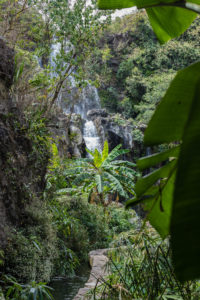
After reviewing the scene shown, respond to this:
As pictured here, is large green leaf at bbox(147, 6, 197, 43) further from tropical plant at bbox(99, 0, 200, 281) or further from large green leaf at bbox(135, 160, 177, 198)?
large green leaf at bbox(135, 160, 177, 198)

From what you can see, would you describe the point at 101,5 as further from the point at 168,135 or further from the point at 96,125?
the point at 96,125

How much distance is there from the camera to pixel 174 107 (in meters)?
0.45

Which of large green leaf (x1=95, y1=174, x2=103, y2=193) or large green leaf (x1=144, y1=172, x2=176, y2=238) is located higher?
large green leaf (x1=144, y1=172, x2=176, y2=238)

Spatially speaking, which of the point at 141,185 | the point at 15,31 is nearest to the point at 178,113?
the point at 141,185

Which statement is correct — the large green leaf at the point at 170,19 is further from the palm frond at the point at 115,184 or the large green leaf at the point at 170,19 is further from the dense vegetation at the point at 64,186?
the palm frond at the point at 115,184

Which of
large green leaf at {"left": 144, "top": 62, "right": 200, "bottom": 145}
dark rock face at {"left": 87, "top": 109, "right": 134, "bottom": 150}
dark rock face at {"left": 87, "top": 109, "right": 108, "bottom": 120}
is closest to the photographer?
large green leaf at {"left": 144, "top": 62, "right": 200, "bottom": 145}

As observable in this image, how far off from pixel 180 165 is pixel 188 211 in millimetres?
59

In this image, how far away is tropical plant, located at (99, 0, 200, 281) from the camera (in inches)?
12.2

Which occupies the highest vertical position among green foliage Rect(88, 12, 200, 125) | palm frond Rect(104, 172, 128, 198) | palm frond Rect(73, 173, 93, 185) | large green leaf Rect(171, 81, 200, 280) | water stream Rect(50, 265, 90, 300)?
green foliage Rect(88, 12, 200, 125)

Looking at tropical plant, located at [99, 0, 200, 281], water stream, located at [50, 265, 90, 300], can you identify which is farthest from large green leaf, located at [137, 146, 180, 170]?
water stream, located at [50, 265, 90, 300]

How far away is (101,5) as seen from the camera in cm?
81

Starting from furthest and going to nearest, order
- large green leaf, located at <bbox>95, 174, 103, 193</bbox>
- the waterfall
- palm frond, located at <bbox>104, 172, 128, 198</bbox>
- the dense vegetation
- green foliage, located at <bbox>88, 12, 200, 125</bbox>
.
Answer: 1. green foliage, located at <bbox>88, 12, 200, 125</bbox>
2. the waterfall
3. large green leaf, located at <bbox>95, 174, 103, 193</bbox>
4. palm frond, located at <bbox>104, 172, 128, 198</bbox>
5. the dense vegetation

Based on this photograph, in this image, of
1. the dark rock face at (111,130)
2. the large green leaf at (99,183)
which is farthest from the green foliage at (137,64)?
the large green leaf at (99,183)

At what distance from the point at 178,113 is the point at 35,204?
5.74 meters
